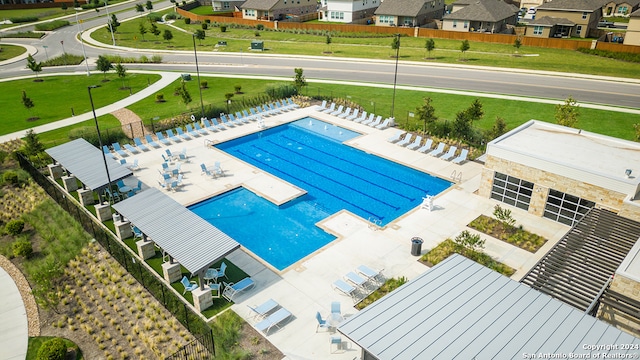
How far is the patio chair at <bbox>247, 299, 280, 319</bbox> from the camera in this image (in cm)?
1650

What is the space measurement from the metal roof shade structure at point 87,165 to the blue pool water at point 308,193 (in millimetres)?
4810

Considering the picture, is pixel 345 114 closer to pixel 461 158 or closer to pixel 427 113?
pixel 427 113

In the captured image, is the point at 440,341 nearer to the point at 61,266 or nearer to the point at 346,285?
the point at 346,285

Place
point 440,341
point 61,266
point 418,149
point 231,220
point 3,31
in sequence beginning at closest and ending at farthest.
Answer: point 440,341 → point 61,266 → point 231,220 → point 418,149 → point 3,31

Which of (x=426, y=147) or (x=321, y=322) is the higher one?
(x=426, y=147)

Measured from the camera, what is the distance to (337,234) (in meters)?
22.0

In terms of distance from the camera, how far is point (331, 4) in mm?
86562

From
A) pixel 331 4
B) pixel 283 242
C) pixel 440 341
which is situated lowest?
pixel 283 242

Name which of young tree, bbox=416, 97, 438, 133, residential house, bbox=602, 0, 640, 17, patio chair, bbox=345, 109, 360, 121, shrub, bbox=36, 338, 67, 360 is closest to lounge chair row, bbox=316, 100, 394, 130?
patio chair, bbox=345, 109, 360, 121

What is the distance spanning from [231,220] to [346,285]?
28.9 feet

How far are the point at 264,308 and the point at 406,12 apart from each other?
242 feet

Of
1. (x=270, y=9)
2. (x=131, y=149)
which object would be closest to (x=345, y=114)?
(x=131, y=149)

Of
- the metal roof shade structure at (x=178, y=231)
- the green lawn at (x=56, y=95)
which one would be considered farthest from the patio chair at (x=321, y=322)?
the green lawn at (x=56, y=95)

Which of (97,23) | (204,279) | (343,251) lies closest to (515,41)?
(343,251)
